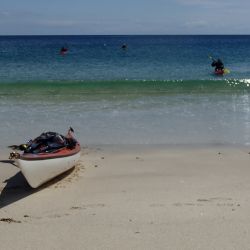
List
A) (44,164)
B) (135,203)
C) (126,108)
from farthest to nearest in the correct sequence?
1. (126,108)
2. (44,164)
3. (135,203)

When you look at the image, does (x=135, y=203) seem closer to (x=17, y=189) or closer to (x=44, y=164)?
(x=44, y=164)

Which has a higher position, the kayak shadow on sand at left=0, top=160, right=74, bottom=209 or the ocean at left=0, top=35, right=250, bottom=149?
the ocean at left=0, top=35, right=250, bottom=149

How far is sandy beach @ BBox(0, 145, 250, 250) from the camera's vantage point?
7.57 m

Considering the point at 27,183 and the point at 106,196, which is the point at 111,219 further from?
the point at 27,183

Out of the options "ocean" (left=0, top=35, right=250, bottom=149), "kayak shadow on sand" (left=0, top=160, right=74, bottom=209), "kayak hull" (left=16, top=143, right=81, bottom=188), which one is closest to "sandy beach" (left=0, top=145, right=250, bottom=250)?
"kayak shadow on sand" (left=0, top=160, right=74, bottom=209)

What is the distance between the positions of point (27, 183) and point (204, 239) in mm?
4177

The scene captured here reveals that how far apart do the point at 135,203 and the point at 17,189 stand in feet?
8.04

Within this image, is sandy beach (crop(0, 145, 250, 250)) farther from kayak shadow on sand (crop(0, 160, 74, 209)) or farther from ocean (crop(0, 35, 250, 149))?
ocean (crop(0, 35, 250, 149))

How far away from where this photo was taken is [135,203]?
29.8 ft

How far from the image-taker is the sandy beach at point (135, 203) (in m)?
7.57

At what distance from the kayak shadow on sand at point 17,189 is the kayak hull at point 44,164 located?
16 centimetres

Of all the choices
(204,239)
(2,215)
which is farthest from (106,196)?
(204,239)

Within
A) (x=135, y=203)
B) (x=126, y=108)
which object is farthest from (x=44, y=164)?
(x=126, y=108)

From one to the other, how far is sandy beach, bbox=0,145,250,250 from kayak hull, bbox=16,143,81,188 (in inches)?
8.8
